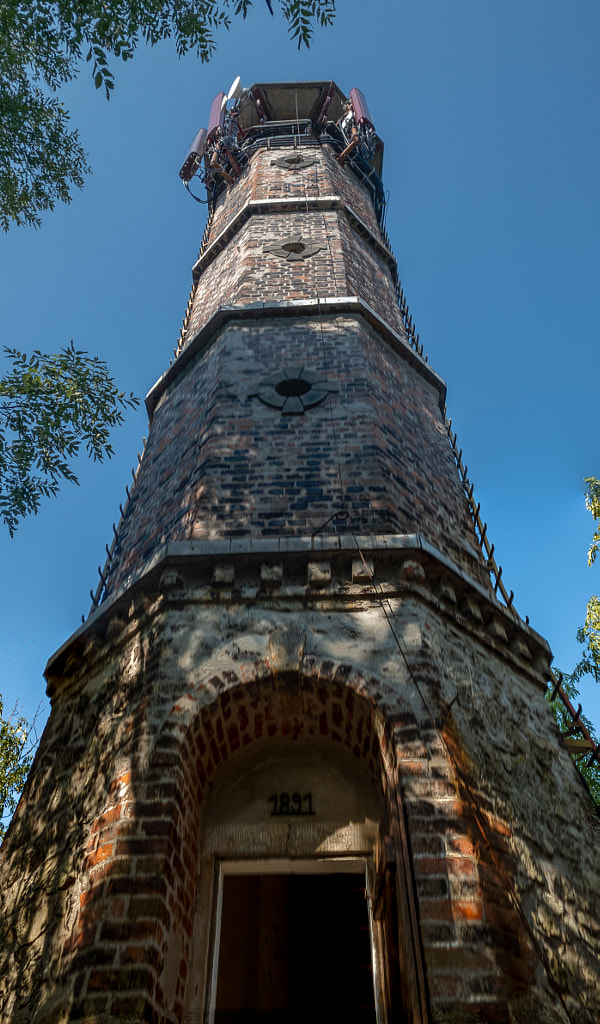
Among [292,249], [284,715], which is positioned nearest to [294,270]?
[292,249]

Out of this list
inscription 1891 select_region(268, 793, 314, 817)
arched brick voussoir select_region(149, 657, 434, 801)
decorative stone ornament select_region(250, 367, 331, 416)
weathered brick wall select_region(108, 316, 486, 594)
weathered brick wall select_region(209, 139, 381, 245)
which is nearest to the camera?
arched brick voussoir select_region(149, 657, 434, 801)

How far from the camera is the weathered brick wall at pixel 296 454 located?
625 cm

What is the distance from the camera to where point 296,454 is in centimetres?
684

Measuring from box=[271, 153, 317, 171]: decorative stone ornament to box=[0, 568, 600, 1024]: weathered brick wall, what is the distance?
10719mm

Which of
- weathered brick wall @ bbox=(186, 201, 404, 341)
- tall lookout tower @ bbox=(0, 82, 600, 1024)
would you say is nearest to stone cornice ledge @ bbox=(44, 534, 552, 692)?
tall lookout tower @ bbox=(0, 82, 600, 1024)

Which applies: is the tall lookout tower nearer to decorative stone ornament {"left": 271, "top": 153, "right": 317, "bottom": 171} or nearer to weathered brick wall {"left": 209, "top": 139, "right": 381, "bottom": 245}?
weathered brick wall {"left": 209, "top": 139, "right": 381, "bottom": 245}

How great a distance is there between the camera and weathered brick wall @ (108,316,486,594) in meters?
6.25

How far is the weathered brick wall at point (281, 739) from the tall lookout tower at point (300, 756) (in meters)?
0.02

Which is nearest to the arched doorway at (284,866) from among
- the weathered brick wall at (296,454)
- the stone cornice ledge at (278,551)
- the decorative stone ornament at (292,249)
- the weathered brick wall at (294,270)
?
the stone cornice ledge at (278,551)

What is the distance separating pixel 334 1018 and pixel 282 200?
1143cm

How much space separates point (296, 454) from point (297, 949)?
542 cm

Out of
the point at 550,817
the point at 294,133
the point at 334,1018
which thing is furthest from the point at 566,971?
the point at 294,133

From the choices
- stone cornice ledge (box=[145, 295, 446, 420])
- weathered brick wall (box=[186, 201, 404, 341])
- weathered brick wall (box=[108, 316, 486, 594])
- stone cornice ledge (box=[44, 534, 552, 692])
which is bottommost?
stone cornice ledge (box=[44, 534, 552, 692])

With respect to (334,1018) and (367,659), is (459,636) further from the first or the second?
(334,1018)
